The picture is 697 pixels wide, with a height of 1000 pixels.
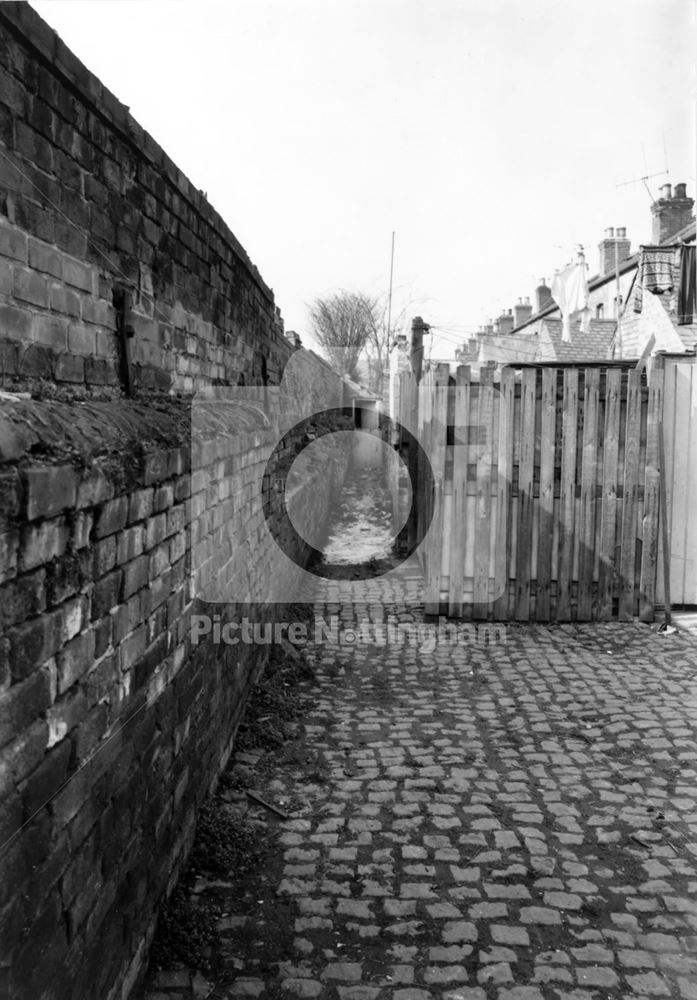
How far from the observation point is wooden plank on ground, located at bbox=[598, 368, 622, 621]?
21.4 ft

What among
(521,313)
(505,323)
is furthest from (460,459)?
(505,323)

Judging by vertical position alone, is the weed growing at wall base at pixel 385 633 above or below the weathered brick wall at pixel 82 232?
below

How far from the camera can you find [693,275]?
13656 mm

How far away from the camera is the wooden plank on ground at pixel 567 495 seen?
6.50 meters

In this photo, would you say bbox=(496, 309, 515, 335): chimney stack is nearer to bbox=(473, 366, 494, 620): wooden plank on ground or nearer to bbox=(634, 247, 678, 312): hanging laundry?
bbox=(634, 247, 678, 312): hanging laundry

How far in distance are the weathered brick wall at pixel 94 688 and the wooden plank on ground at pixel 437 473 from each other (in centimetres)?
347

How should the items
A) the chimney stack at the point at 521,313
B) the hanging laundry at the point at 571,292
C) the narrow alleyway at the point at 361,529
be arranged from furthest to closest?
the chimney stack at the point at 521,313 → the hanging laundry at the point at 571,292 → the narrow alleyway at the point at 361,529

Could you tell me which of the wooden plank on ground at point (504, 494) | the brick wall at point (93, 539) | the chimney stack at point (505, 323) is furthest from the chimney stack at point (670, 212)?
the chimney stack at point (505, 323)

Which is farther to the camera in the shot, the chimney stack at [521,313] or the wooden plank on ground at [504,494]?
the chimney stack at [521,313]

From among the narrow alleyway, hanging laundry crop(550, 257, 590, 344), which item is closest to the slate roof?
hanging laundry crop(550, 257, 590, 344)

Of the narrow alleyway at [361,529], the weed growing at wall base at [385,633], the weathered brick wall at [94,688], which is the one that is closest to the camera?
the weathered brick wall at [94,688]

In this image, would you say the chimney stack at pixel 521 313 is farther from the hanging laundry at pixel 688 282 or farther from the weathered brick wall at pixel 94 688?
the weathered brick wall at pixel 94 688

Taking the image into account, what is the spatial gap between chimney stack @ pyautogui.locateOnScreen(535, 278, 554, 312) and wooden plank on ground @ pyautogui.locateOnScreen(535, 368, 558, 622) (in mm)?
29028

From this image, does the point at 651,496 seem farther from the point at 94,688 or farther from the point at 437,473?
the point at 94,688
